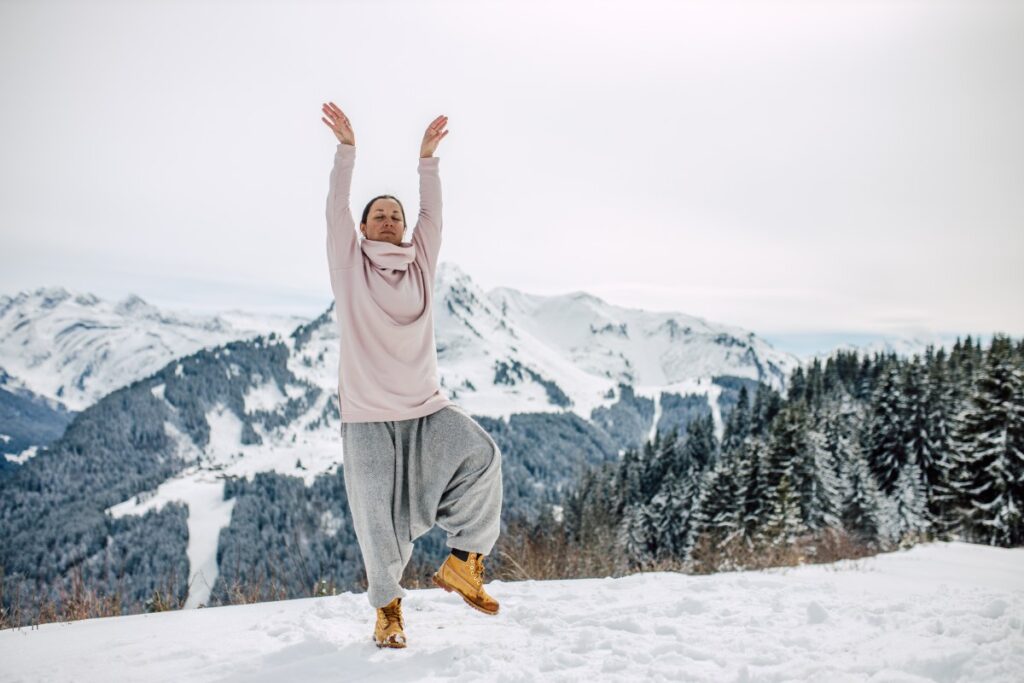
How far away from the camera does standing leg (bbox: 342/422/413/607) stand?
338 cm

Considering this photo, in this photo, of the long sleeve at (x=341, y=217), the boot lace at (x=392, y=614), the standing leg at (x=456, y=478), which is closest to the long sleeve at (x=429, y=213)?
the long sleeve at (x=341, y=217)

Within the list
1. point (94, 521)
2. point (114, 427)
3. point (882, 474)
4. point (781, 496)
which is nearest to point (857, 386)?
point (882, 474)

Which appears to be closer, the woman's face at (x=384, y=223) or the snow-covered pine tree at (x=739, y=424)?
the woman's face at (x=384, y=223)

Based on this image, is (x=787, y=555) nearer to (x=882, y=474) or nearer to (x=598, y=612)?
(x=598, y=612)

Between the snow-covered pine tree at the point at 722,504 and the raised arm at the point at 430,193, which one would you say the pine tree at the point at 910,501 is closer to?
the snow-covered pine tree at the point at 722,504

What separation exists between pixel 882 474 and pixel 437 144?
42.5 meters

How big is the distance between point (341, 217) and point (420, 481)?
5.56 ft

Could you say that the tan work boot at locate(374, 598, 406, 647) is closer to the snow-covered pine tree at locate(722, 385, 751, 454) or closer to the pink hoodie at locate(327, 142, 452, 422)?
the pink hoodie at locate(327, 142, 452, 422)

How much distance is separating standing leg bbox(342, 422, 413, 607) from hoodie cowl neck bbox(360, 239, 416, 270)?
3.19 ft

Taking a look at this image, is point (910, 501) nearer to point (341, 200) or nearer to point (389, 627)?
point (389, 627)

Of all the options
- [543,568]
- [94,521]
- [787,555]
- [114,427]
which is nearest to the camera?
[543,568]

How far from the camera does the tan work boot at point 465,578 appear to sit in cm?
353

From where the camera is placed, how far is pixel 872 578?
5.42 meters

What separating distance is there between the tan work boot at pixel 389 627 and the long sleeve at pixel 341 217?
2.06 m
